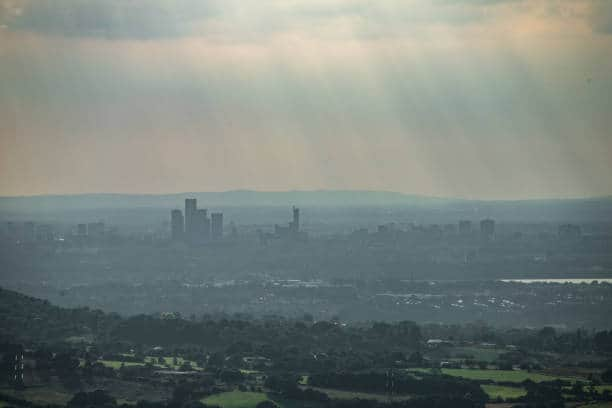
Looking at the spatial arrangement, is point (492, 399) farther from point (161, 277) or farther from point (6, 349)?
point (161, 277)

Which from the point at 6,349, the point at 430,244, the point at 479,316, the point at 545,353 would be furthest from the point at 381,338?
the point at 430,244

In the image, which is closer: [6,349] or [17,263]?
[6,349]

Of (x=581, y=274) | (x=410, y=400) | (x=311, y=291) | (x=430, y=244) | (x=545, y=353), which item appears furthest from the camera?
(x=430, y=244)

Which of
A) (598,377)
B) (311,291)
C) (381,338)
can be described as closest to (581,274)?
(311,291)

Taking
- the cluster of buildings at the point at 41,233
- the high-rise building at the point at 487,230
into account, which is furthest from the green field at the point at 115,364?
the high-rise building at the point at 487,230

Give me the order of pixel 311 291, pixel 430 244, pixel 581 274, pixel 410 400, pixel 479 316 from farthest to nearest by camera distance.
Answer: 1. pixel 430 244
2. pixel 581 274
3. pixel 311 291
4. pixel 479 316
5. pixel 410 400

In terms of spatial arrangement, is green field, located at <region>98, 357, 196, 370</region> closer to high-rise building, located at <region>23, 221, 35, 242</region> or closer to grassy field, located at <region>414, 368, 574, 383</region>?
grassy field, located at <region>414, 368, 574, 383</region>

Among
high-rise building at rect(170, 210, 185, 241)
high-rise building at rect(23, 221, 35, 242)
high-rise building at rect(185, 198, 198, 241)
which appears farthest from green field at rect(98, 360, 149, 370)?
high-rise building at rect(185, 198, 198, 241)

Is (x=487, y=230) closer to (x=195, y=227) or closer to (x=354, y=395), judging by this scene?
(x=195, y=227)
